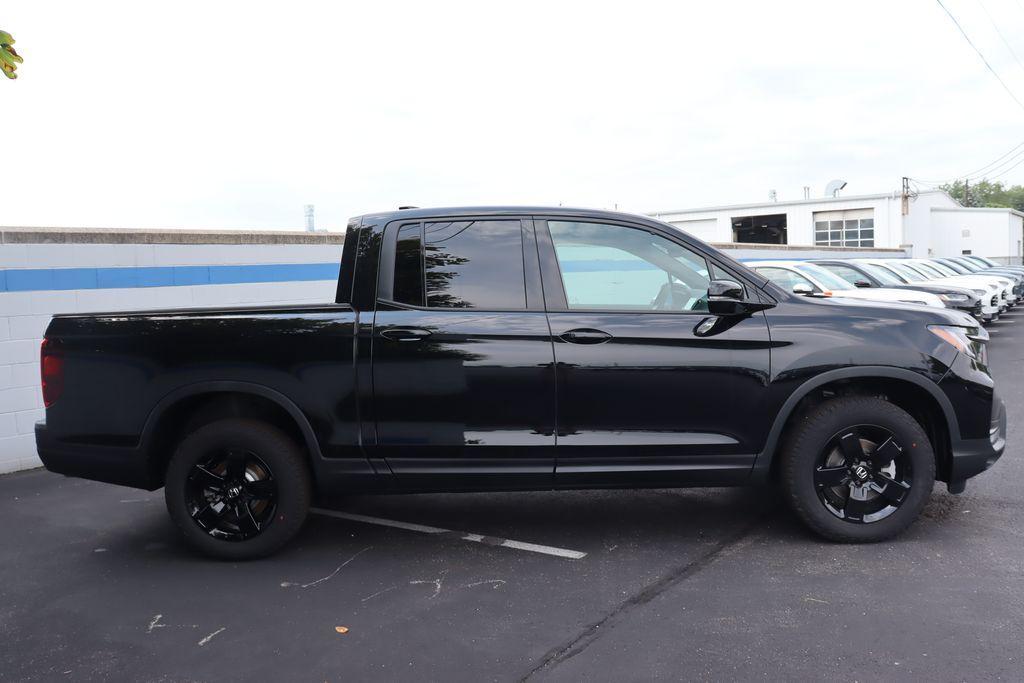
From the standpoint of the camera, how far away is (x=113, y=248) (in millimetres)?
7719

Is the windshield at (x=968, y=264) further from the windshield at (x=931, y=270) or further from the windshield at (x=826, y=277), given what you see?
the windshield at (x=826, y=277)

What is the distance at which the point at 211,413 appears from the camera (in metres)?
4.65

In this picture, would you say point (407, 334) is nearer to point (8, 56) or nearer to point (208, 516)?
point (208, 516)

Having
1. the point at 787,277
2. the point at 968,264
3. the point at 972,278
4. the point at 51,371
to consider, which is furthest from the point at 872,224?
the point at 51,371

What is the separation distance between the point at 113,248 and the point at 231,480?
163 inches

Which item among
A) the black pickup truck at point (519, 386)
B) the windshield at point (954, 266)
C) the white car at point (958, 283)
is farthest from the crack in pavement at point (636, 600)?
the windshield at point (954, 266)

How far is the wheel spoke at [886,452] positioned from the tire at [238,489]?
3.04 meters

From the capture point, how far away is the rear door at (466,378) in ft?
14.3

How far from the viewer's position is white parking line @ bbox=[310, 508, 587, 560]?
4590 millimetres

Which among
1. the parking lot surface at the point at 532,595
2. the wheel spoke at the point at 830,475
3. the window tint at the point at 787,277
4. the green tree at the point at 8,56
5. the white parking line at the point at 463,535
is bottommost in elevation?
the parking lot surface at the point at 532,595

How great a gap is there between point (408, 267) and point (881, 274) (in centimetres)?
1326

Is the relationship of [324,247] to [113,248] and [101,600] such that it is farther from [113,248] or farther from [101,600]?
[101,600]

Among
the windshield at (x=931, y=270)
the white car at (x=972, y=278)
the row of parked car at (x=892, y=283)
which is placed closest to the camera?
the row of parked car at (x=892, y=283)

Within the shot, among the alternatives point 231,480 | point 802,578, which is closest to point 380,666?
point 231,480
